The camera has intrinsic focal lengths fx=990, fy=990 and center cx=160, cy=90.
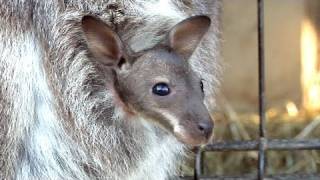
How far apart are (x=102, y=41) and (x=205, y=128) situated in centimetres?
33

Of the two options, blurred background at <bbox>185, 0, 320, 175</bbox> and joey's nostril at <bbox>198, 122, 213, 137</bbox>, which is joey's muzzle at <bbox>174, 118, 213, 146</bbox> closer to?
joey's nostril at <bbox>198, 122, 213, 137</bbox>

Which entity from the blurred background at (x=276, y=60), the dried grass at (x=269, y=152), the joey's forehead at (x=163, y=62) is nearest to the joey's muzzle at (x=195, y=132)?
the joey's forehead at (x=163, y=62)

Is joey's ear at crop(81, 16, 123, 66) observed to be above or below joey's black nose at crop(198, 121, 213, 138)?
above

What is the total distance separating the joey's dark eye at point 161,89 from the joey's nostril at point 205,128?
124mm

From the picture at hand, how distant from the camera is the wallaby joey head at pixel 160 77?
7.27 ft

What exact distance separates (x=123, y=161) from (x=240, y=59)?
202 centimetres

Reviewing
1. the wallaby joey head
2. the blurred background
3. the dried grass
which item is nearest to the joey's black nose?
the wallaby joey head

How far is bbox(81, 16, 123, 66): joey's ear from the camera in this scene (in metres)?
2.28

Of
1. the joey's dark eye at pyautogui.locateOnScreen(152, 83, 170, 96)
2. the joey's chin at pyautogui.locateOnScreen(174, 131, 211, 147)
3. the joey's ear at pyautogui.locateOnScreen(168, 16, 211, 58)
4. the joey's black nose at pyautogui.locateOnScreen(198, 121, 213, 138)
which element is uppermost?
the joey's ear at pyautogui.locateOnScreen(168, 16, 211, 58)

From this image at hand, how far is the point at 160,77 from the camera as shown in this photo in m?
2.28

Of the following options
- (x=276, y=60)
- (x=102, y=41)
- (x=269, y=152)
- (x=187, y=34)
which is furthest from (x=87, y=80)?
(x=276, y=60)

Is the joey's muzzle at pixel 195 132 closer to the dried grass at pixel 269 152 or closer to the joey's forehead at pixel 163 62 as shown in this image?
the joey's forehead at pixel 163 62

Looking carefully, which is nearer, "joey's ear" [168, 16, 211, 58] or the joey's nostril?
the joey's nostril

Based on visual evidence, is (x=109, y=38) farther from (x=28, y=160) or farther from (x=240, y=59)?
(x=240, y=59)
